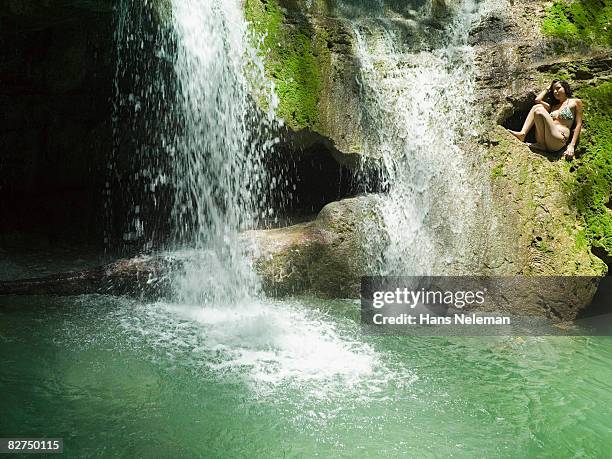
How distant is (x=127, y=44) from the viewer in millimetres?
5871

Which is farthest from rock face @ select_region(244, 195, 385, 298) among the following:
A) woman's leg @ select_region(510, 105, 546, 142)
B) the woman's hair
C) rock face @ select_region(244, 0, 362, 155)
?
the woman's hair

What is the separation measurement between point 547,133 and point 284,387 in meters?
3.63

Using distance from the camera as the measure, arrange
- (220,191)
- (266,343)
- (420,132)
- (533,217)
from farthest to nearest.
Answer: (220,191), (420,132), (533,217), (266,343)

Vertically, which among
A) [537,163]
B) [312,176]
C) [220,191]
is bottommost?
[220,191]

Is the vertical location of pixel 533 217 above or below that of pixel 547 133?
below

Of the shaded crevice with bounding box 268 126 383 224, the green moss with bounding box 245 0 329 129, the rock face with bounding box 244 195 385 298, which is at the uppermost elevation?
the green moss with bounding box 245 0 329 129

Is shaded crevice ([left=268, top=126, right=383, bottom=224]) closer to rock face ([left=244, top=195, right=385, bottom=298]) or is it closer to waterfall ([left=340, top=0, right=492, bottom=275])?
waterfall ([left=340, top=0, right=492, bottom=275])

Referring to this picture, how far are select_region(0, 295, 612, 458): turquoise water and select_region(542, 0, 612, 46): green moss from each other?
3.04m

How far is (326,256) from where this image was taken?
16.7ft

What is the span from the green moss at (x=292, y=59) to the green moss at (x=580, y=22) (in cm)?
236

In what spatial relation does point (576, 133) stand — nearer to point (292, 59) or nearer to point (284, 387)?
point (292, 59)

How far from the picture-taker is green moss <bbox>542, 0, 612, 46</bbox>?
5.36 m

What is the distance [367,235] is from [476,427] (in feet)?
8.15

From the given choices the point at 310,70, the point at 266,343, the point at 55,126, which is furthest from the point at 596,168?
the point at 55,126
